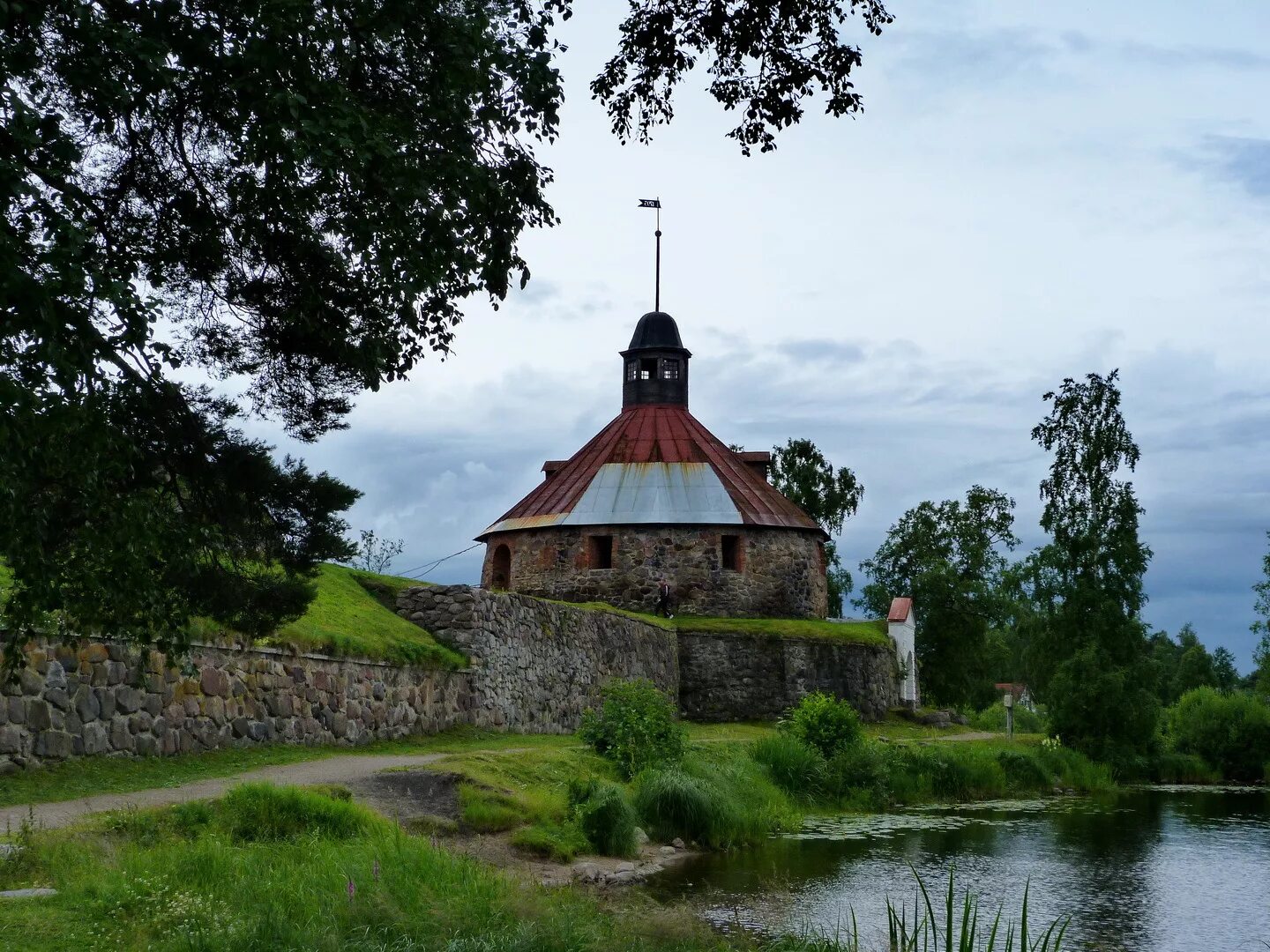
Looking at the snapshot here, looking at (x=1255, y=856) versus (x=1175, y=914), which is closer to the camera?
(x=1175, y=914)

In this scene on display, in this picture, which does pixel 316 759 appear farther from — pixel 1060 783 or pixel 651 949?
pixel 1060 783

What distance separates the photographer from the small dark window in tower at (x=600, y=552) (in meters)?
32.9

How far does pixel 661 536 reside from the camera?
32656mm

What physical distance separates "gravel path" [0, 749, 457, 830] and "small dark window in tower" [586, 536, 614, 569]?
53.0ft

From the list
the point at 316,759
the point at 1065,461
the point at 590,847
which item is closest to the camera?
the point at 590,847

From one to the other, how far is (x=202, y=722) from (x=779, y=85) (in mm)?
9478

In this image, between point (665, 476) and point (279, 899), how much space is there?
87.3 ft

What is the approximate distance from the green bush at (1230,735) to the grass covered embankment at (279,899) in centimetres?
2524

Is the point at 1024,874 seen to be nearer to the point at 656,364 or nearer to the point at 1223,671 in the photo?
the point at 656,364

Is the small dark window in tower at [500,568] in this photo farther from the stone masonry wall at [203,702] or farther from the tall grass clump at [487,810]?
the tall grass clump at [487,810]

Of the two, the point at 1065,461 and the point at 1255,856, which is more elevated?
the point at 1065,461

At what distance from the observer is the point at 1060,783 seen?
85.0 ft

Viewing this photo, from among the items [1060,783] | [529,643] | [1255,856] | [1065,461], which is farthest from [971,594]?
[1255,856]

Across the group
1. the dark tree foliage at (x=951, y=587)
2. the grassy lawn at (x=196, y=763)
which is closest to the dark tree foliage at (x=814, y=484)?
the dark tree foliage at (x=951, y=587)
